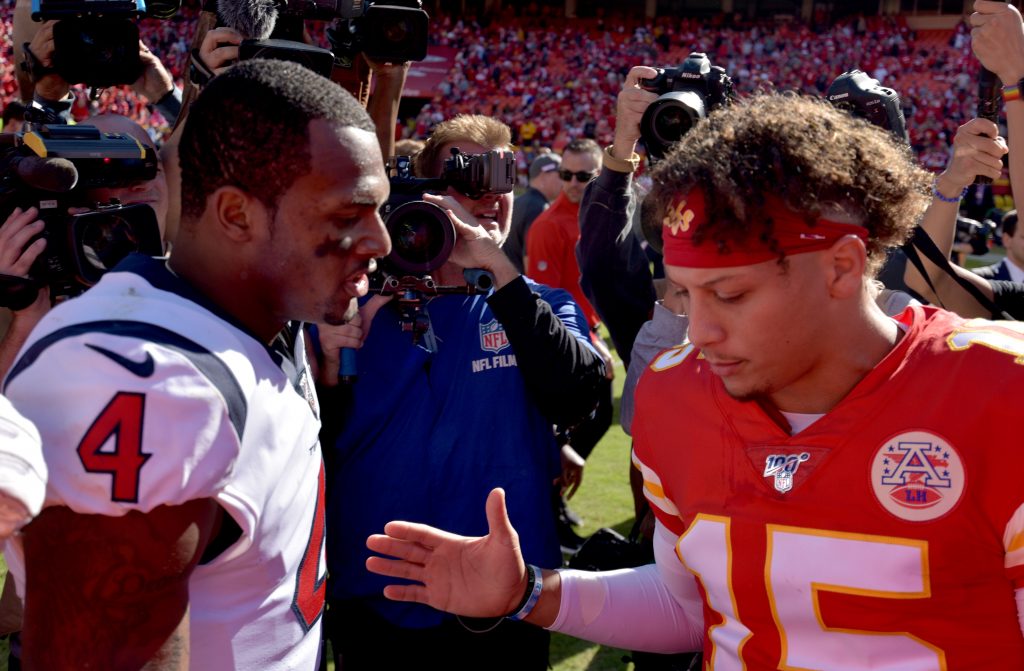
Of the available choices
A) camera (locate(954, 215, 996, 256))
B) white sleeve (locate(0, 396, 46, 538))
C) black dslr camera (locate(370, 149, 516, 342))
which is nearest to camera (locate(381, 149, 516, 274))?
black dslr camera (locate(370, 149, 516, 342))

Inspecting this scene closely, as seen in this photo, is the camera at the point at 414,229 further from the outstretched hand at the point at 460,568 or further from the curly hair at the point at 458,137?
the outstretched hand at the point at 460,568

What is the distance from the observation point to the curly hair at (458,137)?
301cm

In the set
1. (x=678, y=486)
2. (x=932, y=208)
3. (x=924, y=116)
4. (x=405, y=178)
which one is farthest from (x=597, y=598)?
(x=924, y=116)

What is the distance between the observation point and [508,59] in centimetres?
3234

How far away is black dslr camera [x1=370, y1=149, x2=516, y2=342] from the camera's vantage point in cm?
246

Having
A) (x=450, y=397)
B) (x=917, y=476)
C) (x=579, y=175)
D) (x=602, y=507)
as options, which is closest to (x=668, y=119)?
(x=450, y=397)

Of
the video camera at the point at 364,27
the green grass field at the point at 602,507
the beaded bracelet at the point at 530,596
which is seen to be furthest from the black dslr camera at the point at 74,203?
the green grass field at the point at 602,507

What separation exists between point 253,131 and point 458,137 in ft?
4.84

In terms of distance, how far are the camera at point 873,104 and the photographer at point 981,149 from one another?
9.3 inches

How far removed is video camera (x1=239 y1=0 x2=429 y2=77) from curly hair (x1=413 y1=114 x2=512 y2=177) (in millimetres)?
271

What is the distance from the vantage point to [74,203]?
224cm

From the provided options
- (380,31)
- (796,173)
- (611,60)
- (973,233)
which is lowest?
(611,60)

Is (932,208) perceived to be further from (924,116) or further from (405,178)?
(924,116)

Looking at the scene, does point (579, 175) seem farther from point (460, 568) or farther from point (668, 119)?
point (460, 568)
